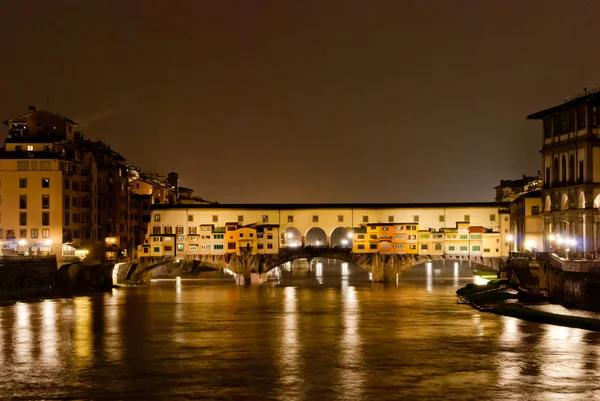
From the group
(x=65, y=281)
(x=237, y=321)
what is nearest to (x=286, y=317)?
(x=237, y=321)

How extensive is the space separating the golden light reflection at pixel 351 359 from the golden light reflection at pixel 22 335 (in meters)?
13.7

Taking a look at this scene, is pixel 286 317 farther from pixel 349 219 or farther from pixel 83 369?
pixel 349 219

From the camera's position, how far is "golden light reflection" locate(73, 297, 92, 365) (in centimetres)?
4316

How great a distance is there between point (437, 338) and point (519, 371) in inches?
463

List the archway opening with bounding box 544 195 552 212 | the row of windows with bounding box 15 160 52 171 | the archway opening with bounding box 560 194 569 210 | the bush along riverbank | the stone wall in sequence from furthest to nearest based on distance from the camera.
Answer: the row of windows with bounding box 15 160 52 171 → the archway opening with bounding box 544 195 552 212 → the stone wall → the archway opening with bounding box 560 194 569 210 → the bush along riverbank

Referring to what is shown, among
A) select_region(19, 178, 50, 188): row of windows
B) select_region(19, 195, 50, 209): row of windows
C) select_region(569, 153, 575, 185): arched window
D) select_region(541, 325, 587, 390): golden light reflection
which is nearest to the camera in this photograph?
select_region(541, 325, 587, 390): golden light reflection

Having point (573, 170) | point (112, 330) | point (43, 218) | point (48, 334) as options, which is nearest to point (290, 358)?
point (112, 330)

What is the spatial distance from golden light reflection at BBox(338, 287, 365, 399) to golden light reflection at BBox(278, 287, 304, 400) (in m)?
1.68

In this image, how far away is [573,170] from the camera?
77.1 m

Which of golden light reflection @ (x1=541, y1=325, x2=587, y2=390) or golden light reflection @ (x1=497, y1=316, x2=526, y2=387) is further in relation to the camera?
golden light reflection @ (x1=497, y1=316, x2=526, y2=387)

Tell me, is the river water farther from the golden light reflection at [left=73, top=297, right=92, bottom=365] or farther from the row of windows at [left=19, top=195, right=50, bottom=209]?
the row of windows at [left=19, top=195, right=50, bottom=209]

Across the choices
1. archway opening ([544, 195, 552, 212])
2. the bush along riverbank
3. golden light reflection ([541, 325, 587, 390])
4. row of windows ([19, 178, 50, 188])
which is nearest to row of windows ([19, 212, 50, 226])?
row of windows ([19, 178, 50, 188])

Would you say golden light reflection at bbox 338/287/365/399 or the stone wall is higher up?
the stone wall

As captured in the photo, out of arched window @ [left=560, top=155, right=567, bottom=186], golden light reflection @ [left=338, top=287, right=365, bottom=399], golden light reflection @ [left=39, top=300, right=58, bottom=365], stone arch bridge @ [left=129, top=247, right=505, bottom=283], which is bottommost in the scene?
golden light reflection @ [left=338, top=287, right=365, bottom=399]
